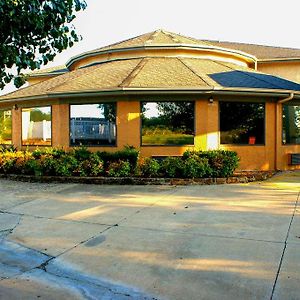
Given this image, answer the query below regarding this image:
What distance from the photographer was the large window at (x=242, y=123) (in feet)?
43.8

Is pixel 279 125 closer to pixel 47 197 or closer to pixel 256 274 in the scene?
pixel 47 197

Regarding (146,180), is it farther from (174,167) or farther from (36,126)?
(36,126)

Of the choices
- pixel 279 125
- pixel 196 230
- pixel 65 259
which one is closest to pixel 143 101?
pixel 279 125

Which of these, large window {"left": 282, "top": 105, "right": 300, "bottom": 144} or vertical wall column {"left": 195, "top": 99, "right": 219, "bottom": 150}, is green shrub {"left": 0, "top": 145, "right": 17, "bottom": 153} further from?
large window {"left": 282, "top": 105, "right": 300, "bottom": 144}

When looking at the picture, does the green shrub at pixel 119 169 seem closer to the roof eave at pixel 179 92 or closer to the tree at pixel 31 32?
the roof eave at pixel 179 92

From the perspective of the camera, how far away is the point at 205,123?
1302 cm

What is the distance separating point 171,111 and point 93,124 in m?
3.08

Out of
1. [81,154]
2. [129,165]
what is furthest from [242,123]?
[81,154]

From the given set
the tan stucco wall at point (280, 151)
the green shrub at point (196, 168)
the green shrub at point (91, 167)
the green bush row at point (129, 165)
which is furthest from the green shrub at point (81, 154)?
the tan stucco wall at point (280, 151)

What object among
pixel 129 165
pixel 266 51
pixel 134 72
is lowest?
pixel 129 165

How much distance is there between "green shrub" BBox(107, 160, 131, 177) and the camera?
36.0ft

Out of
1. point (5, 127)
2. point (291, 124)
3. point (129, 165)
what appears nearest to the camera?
point (129, 165)

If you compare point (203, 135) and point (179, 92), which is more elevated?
point (179, 92)

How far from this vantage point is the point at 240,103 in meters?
13.4
